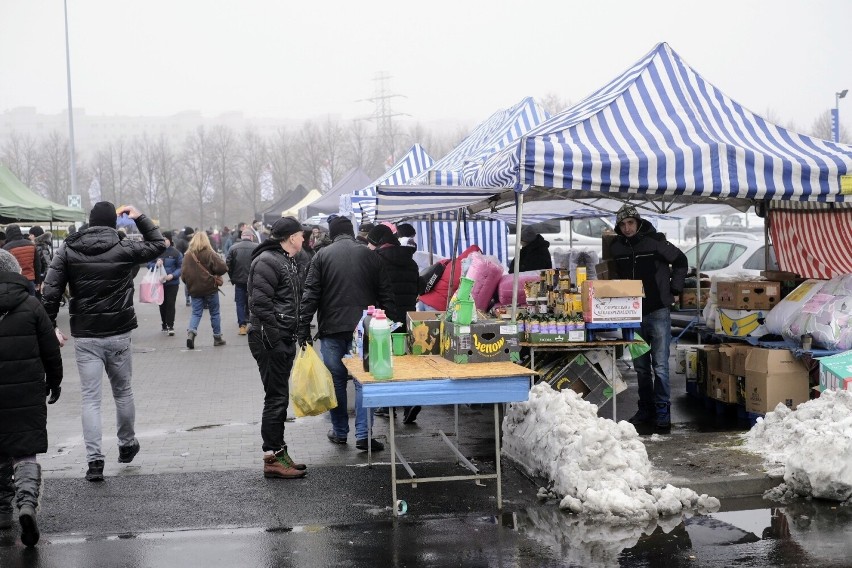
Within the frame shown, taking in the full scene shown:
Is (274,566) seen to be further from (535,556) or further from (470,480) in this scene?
(470,480)

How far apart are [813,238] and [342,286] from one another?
209 inches

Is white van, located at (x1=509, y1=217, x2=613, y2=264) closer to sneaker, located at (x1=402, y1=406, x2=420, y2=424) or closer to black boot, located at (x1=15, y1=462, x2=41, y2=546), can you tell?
sneaker, located at (x1=402, y1=406, x2=420, y2=424)

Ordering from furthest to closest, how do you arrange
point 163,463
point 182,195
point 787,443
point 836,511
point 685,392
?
point 182,195 < point 685,392 < point 163,463 < point 787,443 < point 836,511

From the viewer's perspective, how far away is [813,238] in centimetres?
995

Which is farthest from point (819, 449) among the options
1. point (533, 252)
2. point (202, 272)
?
point (202, 272)

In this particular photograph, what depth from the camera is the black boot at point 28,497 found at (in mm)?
5518

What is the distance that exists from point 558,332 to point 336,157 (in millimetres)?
73510

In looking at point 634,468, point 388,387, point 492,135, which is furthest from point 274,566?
point 492,135

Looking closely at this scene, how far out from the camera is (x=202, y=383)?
472 inches

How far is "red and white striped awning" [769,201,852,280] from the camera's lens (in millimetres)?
9641

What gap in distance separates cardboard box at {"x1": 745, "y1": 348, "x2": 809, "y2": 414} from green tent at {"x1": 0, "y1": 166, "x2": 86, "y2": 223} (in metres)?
15.7

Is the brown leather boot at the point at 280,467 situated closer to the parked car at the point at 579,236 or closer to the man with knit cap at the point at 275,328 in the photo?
the man with knit cap at the point at 275,328

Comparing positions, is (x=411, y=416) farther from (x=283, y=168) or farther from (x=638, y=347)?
(x=283, y=168)

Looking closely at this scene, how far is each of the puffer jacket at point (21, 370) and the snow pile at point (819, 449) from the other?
5.05 meters
